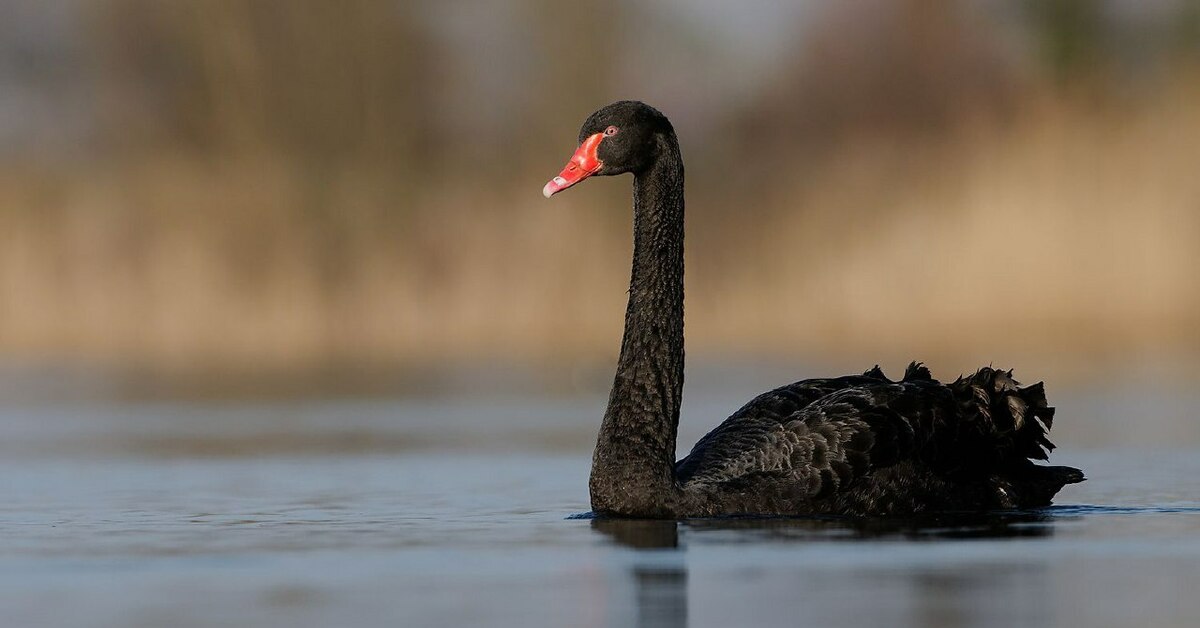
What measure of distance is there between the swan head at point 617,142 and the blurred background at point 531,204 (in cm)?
572

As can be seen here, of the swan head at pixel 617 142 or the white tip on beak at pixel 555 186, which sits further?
the swan head at pixel 617 142

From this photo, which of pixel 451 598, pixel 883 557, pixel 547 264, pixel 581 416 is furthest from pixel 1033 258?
pixel 451 598

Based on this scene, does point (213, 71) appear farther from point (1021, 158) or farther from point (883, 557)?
point (883, 557)

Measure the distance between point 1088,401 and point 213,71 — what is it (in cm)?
926

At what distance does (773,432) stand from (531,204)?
9.87 m

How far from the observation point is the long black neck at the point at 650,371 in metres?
6.84

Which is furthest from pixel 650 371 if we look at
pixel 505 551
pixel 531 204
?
pixel 531 204

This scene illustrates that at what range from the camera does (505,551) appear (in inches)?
243

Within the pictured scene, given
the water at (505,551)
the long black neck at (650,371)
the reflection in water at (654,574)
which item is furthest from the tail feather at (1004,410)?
the reflection in water at (654,574)

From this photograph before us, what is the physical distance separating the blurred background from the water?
15.0 feet

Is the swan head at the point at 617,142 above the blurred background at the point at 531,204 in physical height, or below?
below

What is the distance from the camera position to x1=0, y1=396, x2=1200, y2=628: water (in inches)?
194

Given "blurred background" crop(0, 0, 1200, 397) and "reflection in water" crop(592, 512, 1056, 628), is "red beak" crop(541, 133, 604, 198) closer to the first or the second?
"reflection in water" crop(592, 512, 1056, 628)

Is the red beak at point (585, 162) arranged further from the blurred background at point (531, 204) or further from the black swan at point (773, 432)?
the blurred background at point (531, 204)
